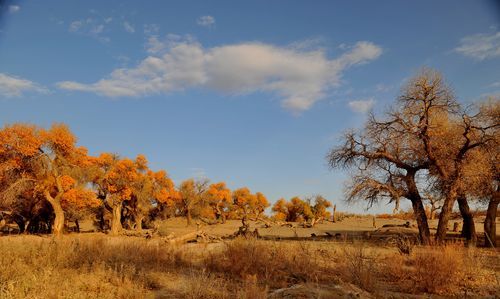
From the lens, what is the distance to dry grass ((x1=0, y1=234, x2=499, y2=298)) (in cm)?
785

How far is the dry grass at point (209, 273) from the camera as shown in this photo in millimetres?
7848

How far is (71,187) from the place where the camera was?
111ft

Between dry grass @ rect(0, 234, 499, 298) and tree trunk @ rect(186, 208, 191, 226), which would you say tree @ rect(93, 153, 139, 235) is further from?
dry grass @ rect(0, 234, 499, 298)

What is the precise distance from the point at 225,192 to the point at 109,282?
Answer: 4885cm

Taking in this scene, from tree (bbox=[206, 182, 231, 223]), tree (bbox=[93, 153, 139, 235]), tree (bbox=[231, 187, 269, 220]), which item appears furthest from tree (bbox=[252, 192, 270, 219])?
tree (bbox=[93, 153, 139, 235])

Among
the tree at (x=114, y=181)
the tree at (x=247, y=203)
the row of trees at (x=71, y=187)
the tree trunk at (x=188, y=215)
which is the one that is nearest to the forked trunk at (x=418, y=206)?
the row of trees at (x=71, y=187)

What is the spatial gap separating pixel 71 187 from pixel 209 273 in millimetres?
27286

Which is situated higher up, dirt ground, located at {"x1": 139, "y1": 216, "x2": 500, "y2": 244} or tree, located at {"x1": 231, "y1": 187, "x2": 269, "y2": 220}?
tree, located at {"x1": 231, "y1": 187, "x2": 269, "y2": 220}

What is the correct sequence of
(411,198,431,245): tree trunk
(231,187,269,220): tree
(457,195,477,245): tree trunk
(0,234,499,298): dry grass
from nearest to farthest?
(0,234,499,298): dry grass
(411,198,431,245): tree trunk
(457,195,477,245): tree trunk
(231,187,269,220): tree

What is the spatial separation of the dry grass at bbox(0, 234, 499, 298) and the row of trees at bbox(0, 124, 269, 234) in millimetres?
16116

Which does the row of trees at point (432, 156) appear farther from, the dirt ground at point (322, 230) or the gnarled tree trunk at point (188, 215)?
the gnarled tree trunk at point (188, 215)

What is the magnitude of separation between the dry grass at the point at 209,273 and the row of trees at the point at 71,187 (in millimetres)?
16116

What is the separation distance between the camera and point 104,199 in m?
38.3

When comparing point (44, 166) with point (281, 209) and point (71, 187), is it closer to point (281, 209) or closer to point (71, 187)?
point (71, 187)
